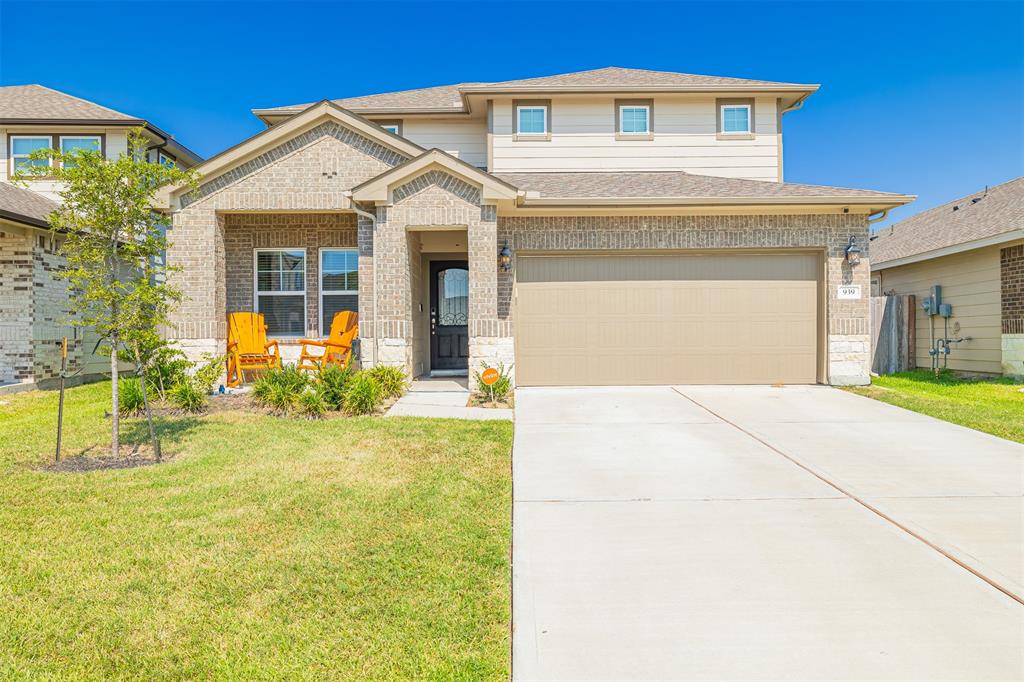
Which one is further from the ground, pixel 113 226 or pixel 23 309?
pixel 113 226

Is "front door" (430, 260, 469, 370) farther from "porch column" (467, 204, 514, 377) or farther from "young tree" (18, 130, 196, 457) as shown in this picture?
"young tree" (18, 130, 196, 457)

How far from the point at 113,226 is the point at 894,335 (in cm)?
1481

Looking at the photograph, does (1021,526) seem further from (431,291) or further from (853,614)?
(431,291)

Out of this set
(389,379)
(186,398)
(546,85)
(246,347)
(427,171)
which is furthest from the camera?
(546,85)

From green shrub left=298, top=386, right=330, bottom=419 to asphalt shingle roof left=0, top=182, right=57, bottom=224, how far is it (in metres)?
5.21

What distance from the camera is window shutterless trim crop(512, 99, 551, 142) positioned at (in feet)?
40.4

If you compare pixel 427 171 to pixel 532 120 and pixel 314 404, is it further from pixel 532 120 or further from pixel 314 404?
pixel 314 404

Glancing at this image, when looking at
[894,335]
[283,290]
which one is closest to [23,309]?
[283,290]

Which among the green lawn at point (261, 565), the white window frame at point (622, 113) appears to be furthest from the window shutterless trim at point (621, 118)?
the green lawn at point (261, 565)

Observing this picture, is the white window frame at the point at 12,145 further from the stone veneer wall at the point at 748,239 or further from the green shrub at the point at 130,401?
the stone veneer wall at the point at 748,239

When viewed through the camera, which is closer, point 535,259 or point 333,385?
point 333,385

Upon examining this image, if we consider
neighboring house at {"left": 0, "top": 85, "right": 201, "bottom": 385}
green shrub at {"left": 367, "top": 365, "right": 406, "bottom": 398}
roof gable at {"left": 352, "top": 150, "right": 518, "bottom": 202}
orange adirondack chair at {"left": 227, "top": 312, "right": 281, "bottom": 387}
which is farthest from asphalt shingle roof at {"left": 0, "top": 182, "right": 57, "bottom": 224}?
green shrub at {"left": 367, "top": 365, "right": 406, "bottom": 398}

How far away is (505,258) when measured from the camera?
32.9ft

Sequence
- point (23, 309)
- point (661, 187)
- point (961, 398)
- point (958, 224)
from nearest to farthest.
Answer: point (961, 398) → point (23, 309) → point (661, 187) → point (958, 224)
